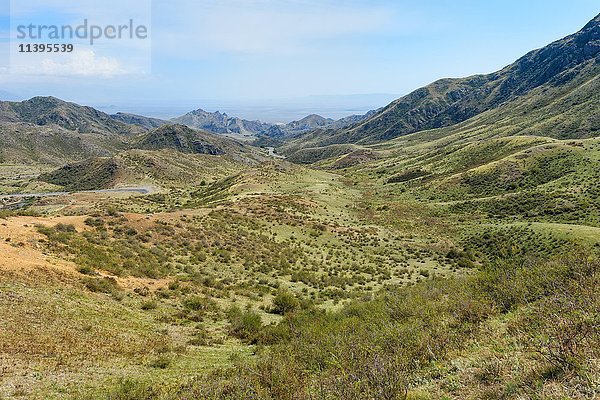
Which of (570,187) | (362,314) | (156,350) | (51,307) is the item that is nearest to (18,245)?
(51,307)

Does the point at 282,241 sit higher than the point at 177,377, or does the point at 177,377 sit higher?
the point at 177,377

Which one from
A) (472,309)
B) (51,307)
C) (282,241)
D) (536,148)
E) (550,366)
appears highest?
(536,148)

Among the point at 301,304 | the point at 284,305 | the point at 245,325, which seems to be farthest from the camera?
the point at 301,304

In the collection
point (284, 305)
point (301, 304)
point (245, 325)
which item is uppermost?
point (245, 325)

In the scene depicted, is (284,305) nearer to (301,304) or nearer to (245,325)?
(301,304)

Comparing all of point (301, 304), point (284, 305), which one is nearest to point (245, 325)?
point (284, 305)

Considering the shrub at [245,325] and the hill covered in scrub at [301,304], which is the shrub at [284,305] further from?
the shrub at [245,325]

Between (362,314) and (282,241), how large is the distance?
23.7 m

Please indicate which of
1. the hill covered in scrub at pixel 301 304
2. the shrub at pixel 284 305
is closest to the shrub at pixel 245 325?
the hill covered in scrub at pixel 301 304

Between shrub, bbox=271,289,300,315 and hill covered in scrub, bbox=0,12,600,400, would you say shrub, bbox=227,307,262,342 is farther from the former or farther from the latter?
shrub, bbox=271,289,300,315

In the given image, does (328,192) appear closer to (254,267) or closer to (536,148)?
(536,148)

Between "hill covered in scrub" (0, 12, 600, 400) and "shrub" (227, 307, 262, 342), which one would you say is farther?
"shrub" (227, 307, 262, 342)

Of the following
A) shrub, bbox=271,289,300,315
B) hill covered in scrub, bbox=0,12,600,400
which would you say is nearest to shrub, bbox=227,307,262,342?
hill covered in scrub, bbox=0,12,600,400

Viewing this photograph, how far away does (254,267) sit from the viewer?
27.7 metres
